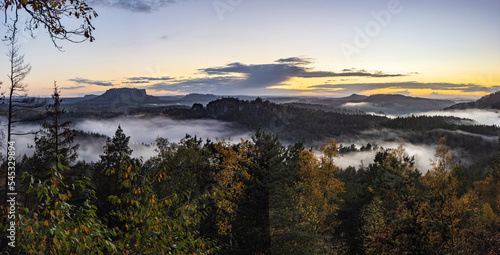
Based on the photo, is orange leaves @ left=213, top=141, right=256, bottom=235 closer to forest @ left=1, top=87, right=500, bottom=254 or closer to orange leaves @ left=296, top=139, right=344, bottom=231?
forest @ left=1, top=87, right=500, bottom=254

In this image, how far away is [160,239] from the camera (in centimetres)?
549

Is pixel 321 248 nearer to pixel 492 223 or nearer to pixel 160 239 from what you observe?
pixel 160 239

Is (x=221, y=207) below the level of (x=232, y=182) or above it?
above

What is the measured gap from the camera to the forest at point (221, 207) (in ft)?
17.0

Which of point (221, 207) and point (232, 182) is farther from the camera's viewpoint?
point (232, 182)

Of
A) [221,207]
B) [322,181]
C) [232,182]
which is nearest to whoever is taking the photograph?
[221,207]

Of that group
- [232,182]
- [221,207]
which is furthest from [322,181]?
[221,207]

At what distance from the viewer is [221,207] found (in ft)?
56.9

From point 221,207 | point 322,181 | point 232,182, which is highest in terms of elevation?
point 221,207

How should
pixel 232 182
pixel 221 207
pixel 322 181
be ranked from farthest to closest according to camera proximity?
1. pixel 322 181
2. pixel 232 182
3. pixel 221 207

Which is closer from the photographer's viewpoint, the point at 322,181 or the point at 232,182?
the point at 232,182

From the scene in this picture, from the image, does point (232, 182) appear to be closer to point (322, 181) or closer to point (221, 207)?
point (221, 207)

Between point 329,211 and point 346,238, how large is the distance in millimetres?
7614

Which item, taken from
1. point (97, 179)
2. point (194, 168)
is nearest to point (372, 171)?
point (194, 168)
